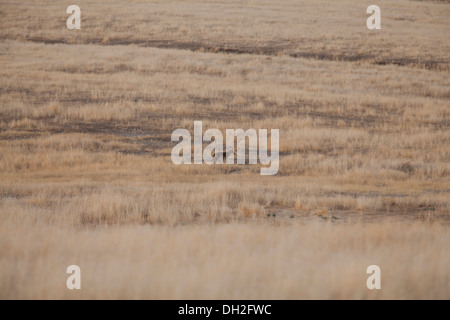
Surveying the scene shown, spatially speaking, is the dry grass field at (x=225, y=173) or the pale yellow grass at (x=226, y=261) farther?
the dry grass field at (x=225, y=173)

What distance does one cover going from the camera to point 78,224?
9.51 metres

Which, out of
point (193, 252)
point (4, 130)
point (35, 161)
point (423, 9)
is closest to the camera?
point (193, 252)

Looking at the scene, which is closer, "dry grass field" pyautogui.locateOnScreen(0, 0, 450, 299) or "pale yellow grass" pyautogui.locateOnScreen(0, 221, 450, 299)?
"pale yellow grass" pyautogui.locateOnScreen(0, 221, 450, 299)

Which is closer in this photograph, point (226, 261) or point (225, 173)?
point (226, 261)

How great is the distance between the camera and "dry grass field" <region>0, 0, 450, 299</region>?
641 centimetres

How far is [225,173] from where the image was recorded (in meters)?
15.8

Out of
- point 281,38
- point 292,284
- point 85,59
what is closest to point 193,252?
point 292,284

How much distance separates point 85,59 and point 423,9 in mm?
52742

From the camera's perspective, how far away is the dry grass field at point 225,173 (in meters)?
6.41

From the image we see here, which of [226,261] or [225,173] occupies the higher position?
[226,261]

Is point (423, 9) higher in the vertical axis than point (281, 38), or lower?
higher

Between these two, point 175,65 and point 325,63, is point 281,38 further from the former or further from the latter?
point 175,65

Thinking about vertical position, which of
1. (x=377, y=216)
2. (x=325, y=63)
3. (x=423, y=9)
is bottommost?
(x=377, y=216)

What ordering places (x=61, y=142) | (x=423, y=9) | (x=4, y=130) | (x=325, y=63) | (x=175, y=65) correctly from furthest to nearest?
1. (x=423, y=9)
2. (x=325, y=63)
3. (x=175, y=65)
4. (x=4, y=130)
5. (x=61, y=142)
